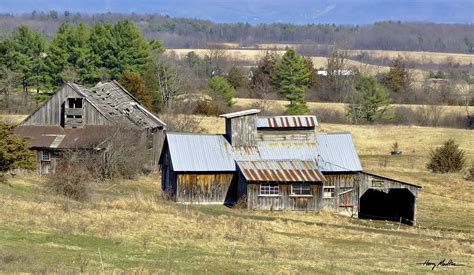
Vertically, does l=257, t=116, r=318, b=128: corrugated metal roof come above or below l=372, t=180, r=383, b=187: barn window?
above

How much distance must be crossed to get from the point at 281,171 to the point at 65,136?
19581mm

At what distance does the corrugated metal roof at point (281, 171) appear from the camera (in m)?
51.1

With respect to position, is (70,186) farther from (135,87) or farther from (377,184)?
(135,87)

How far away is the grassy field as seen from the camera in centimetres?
2542

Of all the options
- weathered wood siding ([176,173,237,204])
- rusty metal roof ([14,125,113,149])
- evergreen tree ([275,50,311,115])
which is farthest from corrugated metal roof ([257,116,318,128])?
evergreen tree ([275,50,311,115])

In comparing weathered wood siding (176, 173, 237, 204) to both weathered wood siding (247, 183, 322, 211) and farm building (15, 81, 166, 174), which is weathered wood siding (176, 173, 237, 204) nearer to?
weathered wood siding (247, 183, 322, 211)

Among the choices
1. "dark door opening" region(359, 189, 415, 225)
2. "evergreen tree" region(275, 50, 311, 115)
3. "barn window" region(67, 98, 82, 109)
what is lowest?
"dark door opening" region(359, 189, 415, 225)

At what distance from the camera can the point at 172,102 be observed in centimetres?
10362

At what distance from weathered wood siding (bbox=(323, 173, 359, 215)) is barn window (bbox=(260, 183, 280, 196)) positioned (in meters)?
3.66

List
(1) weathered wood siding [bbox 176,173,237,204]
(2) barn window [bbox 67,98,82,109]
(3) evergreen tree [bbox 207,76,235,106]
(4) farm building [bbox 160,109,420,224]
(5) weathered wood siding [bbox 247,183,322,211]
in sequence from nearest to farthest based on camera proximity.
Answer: (5) weathered wood siding [bbox 247,183,322,211] < (4) farm building [bbox 160,109,420,224] < (1) weathered wood siding [bbox 176,173,237,204] < (2) barn window [bbox 67,98,82,109] < (3) evergreen tree [bbox 207,76,235,106]

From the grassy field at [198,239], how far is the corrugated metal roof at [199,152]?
2692 millimetres

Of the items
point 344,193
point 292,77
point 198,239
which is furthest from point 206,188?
point 292,77

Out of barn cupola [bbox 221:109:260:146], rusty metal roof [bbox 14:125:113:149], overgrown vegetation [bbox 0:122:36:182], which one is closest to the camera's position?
overgrown vegetation [bbox 0:122:36:182]

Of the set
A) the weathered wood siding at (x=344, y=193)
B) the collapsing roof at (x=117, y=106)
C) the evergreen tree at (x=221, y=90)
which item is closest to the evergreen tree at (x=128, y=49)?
the evergreen tree at (x=221, y=90)
